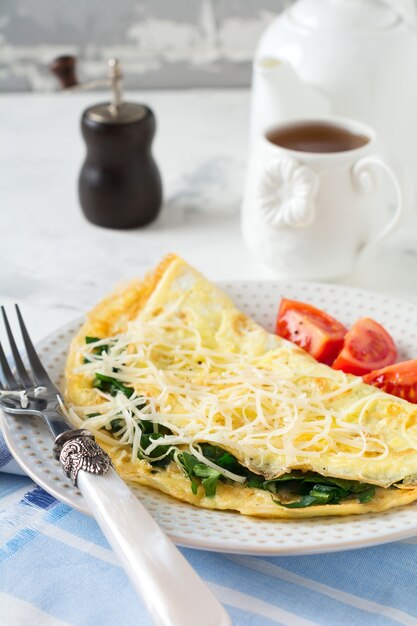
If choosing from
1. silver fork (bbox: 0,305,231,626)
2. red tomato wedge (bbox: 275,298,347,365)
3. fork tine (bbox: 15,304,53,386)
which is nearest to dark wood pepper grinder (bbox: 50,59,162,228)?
red tomato wedge (bbox: 275,298,347,365)

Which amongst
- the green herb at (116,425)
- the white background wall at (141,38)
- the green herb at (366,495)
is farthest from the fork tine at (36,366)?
the white background wall at (141,38)

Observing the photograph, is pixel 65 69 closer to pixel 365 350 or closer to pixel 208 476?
pixel 365 350

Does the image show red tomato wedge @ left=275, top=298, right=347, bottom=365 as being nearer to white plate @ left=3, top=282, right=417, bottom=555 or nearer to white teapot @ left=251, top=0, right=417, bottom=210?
white plate @ left=3, top=282, right=417, bottom=555

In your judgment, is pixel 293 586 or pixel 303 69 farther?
pixel 303 69

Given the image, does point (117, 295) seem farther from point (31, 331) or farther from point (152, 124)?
point (152, 124)

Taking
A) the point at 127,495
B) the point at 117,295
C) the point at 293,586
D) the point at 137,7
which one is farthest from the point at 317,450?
the point at 137,7

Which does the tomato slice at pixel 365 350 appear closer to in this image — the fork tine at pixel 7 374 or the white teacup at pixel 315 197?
the white teacup at pixel 315 197
